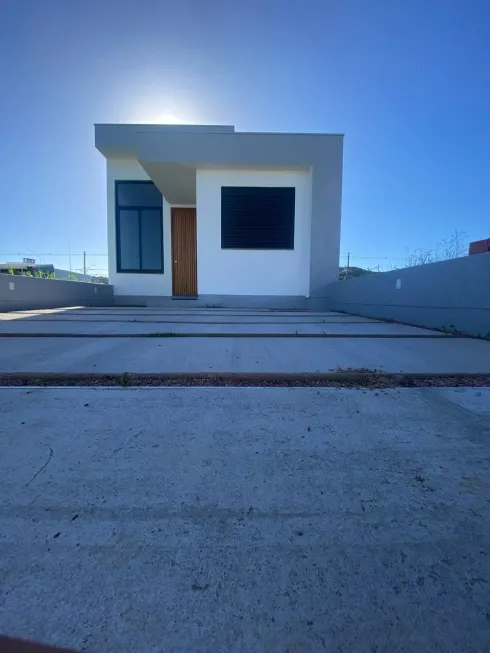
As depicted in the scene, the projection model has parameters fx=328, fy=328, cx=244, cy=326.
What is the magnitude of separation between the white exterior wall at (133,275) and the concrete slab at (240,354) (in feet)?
24.9

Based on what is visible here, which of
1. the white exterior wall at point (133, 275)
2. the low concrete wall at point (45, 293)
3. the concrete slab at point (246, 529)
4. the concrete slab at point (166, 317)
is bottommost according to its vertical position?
the concrete slab at point (246, 529)

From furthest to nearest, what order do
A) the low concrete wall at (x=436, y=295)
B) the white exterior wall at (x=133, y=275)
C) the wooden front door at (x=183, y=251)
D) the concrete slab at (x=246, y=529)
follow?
the wooden front door at (x=183, y=251) < the white exterior wall at (x=133, y=275) < the low concrete wall at (x=436, y=295) < the concrete slab at (x=246, y=529)

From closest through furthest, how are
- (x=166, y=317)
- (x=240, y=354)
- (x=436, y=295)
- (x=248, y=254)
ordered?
(x=240, y=354)
(x=436, y=295)
(x=166, y=317)
(x=248, y=254)

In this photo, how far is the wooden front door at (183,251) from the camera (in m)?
10.9

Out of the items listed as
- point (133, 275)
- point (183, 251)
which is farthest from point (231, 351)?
point (133, 275)

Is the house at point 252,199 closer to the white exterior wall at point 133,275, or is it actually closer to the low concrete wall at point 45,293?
the white exterior wall at point 133,275

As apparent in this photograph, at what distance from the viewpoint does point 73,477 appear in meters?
1.24

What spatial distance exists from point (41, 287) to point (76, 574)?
8150 mm

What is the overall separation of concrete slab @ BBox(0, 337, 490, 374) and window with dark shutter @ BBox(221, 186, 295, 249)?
6078 mm

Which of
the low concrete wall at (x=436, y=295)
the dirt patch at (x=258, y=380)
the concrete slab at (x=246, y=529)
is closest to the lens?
the concrete slab at (x=246, y=529)

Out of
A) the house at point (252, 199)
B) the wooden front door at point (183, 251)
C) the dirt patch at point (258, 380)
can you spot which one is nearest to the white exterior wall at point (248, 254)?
the house at point (252, 199)

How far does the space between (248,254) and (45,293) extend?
5.17 metres

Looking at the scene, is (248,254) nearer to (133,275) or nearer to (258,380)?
(133,275)

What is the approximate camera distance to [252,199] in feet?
29.7
